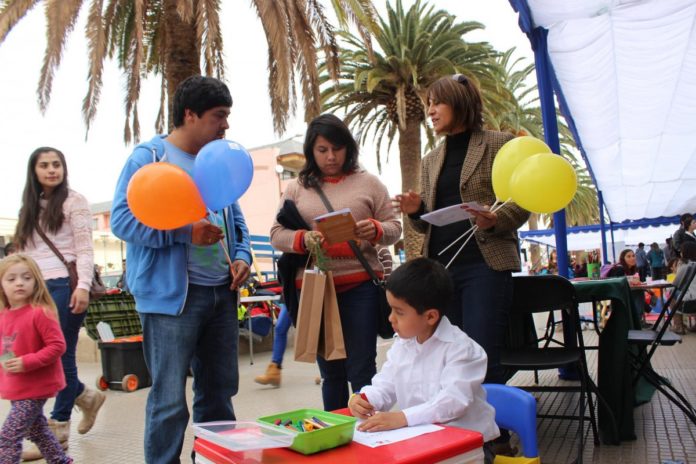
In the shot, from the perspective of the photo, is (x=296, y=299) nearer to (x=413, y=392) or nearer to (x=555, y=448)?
(x=413, y=392)

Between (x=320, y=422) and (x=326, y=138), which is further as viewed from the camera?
(x=326, y=138)

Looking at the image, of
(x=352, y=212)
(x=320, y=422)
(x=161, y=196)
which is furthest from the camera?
(x=352, y=212)

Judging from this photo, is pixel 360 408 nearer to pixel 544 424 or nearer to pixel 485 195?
pixel 485 195

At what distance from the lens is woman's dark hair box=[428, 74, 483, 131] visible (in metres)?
2.87

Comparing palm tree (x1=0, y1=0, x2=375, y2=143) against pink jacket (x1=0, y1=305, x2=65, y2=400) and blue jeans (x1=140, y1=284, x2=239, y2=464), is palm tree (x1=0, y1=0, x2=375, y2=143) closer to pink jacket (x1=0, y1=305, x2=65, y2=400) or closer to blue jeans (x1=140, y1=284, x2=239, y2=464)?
pink jacket (x1=0, y1=305, x2=65, y2=400)

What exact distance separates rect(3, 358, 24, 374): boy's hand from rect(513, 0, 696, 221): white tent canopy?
422 cm

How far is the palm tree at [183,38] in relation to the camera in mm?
8266

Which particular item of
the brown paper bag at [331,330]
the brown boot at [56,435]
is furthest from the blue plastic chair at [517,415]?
the brown boot at [56,435]

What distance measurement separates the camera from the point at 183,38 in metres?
8.34

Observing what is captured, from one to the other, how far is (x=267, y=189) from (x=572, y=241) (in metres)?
19.2

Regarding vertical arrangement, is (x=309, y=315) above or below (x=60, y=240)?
below

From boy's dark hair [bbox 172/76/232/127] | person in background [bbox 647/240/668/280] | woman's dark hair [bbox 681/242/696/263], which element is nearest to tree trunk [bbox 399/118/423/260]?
person in background [bbox 647/240/668/280]

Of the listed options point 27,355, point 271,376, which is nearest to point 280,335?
point 271,376

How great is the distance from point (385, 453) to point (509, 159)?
5.61 feet
